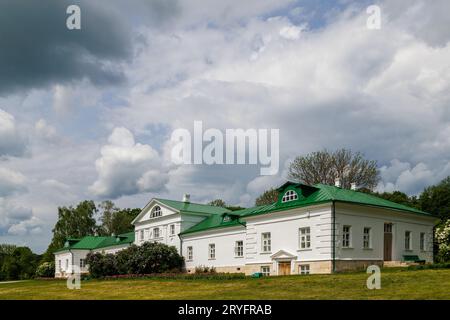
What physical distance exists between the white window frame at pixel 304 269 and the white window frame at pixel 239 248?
8.36m

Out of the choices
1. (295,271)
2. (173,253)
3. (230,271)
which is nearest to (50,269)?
(173,253)

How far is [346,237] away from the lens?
2917cm

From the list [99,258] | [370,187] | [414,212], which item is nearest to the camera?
[414,212]

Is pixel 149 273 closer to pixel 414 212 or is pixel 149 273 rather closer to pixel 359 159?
pixel 414 212

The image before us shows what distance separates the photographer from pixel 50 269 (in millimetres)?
69250

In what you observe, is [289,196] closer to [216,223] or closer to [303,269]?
[303,269]

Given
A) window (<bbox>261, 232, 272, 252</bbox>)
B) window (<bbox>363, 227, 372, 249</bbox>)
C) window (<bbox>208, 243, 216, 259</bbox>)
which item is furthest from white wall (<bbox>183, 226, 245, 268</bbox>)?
window (<bbox>363, 227, 372, 249</bbox>)

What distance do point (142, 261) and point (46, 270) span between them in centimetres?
3233

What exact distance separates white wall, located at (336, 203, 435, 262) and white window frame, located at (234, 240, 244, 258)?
1063 centimetres

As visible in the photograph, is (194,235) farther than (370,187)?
No

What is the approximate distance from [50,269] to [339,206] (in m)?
52.0

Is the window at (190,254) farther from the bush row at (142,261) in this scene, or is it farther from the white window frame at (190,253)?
the bush row at (142,261)

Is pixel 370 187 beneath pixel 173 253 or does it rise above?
above
